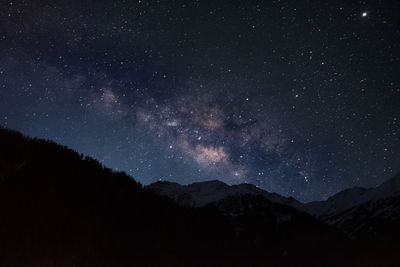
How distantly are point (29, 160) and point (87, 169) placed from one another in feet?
10.9

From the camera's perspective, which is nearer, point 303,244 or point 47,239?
point 47,239

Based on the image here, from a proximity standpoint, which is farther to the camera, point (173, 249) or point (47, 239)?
point (173, 249)

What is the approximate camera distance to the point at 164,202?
21.1 metres

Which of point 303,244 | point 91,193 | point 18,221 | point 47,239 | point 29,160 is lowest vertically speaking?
point 303,244

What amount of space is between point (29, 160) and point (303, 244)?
196 ft

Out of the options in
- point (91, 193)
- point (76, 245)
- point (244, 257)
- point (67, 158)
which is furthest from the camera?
point (244, 257)

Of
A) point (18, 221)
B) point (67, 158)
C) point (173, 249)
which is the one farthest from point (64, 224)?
point (173, 249)

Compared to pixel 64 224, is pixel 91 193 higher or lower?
higher

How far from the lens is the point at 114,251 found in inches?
496

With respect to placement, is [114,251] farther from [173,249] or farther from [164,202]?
[164,202]

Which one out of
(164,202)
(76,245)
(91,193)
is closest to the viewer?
(76,245)

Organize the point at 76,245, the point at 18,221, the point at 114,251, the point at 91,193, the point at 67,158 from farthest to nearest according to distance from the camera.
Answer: the point at 67,158 < the point at 91,193 < the point at 114,251 < the point at 76,245 < the point at 18,221

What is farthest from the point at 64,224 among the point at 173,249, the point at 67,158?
the point at 173,249

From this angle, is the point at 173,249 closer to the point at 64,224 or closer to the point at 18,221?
the point at 64,224
